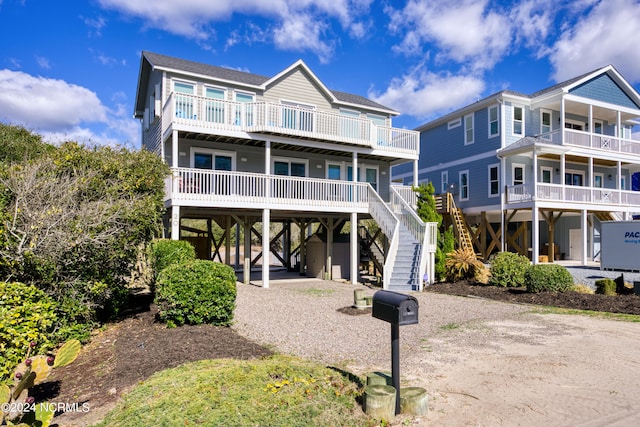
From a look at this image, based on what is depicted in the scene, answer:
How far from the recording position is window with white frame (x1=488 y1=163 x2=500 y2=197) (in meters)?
23.5

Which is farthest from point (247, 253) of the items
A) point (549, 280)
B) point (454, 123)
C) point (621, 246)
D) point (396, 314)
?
point (454, 123)

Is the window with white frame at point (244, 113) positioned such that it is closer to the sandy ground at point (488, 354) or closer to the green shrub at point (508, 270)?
the sandy ground at point (488, 354)

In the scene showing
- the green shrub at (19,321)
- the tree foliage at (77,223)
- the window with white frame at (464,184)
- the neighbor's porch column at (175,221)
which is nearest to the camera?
the green shrub at (19,321)

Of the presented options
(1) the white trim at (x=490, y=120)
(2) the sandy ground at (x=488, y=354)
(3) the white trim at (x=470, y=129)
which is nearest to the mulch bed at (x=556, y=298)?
(2) the sandy ground at (x=488, y=354)

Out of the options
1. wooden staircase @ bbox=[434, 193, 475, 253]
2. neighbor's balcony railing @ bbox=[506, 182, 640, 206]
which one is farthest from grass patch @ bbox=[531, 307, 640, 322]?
neighbor's balcony railing @ bbox=[506, 182, 640, 206]

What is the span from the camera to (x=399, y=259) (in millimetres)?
15594

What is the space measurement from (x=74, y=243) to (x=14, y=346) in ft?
6.86

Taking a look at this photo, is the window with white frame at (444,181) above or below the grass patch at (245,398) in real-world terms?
above

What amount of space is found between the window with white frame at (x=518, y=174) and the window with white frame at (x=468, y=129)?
3284 mm

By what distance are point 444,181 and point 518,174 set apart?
5103mm

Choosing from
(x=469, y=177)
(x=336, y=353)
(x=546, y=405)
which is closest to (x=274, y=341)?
(x=336, y=353)

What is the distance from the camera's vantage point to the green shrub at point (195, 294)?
25.5ft

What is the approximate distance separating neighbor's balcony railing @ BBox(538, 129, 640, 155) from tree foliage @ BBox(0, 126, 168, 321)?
2154 cm

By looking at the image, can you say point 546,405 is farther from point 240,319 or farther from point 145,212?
point 145,212
